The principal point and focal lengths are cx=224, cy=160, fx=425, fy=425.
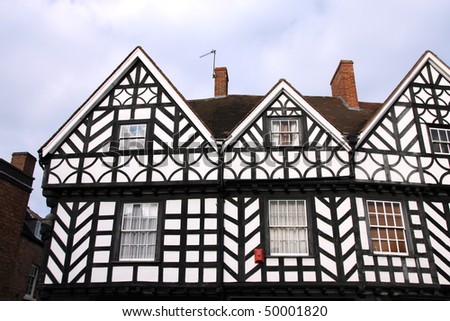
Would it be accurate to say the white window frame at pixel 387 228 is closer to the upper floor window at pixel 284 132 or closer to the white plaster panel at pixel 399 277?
the white plaster panel at pixel 399 277

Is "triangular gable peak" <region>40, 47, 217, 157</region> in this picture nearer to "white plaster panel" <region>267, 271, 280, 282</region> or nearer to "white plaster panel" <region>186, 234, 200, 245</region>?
"white plaster panel" <region>186, 234, 200, 245</region>

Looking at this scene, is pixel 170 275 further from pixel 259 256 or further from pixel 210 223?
pixel 259 256

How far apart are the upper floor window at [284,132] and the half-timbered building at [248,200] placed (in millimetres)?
45

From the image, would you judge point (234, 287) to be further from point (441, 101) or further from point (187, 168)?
point (441, 101)

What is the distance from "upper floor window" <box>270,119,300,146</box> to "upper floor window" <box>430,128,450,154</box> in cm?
438

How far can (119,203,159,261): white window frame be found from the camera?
40.0 feet

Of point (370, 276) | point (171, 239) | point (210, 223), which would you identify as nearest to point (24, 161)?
point (171, 239)

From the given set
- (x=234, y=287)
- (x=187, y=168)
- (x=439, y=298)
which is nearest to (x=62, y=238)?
(x=187, y=168)

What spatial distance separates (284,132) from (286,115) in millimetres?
640

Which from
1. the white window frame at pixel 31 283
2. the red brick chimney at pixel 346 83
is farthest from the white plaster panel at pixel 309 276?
the white window frame at pixel 31 283

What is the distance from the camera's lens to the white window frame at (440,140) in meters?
13.5

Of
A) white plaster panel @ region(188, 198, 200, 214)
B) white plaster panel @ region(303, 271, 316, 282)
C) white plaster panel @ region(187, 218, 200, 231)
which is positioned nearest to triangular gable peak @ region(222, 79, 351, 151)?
white plaster panel @ region(188, 198, 200, 214)

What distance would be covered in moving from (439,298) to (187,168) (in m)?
7.98

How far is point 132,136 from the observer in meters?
13.8
